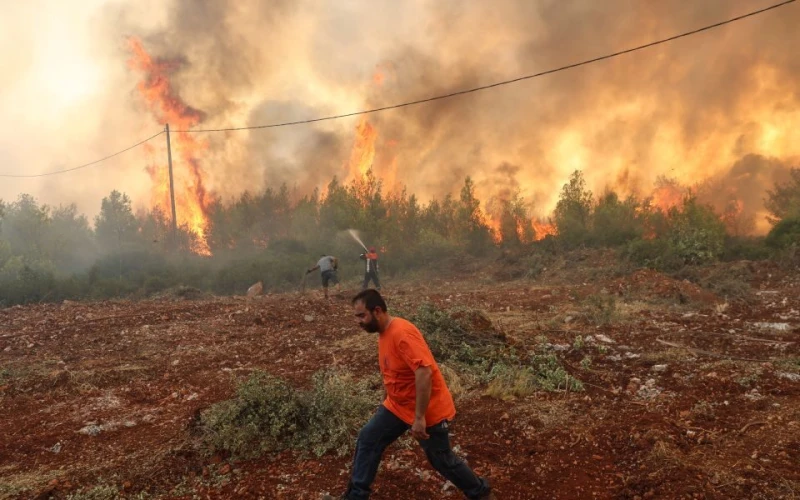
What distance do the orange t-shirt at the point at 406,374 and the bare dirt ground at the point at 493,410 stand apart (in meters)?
1.12

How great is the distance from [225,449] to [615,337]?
21.7 feet

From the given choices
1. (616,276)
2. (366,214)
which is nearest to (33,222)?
(366,214)

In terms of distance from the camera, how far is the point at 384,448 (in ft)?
11.0

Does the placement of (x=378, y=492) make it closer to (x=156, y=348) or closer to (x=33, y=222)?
(x=156, y=348)

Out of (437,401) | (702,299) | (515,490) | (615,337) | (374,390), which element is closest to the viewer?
(437,401)

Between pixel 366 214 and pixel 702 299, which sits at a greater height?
pixel 366 214

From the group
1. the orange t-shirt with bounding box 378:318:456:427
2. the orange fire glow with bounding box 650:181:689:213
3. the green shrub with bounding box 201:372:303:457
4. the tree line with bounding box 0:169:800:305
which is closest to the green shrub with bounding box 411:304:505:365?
the green shrub with bounding box 201:372:303:457

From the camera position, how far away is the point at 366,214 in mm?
31453

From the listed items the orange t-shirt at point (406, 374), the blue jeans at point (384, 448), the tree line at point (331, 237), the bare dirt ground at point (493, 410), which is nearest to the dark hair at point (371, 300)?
the orange t-shirt at point (406, 374)

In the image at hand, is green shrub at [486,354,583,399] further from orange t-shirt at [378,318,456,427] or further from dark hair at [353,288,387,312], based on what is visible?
dark hair at [353,288,387,312]

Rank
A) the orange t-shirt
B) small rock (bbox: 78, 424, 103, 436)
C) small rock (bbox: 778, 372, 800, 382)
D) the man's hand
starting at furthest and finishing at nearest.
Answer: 1. small rock (bbox: 778, 372, 800, 382)
2. small rock (bbox: 78, 424, 103, 436)
3. the orange t-shirt
4. the man's hand

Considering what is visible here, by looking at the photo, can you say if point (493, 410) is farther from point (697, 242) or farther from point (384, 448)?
point (697, 242)

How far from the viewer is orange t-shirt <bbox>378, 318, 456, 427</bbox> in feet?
10.3

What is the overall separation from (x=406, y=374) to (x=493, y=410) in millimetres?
2676
